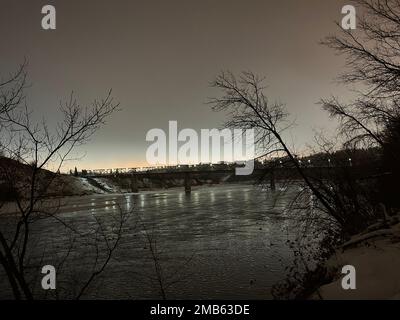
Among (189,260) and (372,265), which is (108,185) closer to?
(189,260)

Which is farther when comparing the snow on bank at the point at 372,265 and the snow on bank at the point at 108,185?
the snow on bank at the point at 108,185

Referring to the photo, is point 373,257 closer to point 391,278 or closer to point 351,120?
point 391,278

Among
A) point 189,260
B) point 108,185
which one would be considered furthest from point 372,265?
point 108,185

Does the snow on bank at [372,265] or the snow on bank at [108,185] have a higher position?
the snow on bank at [372,265]

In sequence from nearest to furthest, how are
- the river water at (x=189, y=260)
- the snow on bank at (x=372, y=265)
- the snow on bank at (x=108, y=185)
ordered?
the snow on bank at (x=372, y=265)
the river water at (x=189, y=260)
the snow on bank at (x=108, y=185)

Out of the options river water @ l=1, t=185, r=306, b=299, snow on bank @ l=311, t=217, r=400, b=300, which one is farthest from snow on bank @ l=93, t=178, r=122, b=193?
snow on bank @ l=311, t=217, r=400, b=300

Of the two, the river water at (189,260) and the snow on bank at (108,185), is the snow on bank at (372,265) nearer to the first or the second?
the river water at (189,260)

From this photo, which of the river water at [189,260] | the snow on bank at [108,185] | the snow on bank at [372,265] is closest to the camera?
the snow on bank at [372,265]

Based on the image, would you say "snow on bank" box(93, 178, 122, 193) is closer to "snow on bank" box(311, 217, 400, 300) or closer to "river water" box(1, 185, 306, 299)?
"river water" box(1, 185, 306, 299)

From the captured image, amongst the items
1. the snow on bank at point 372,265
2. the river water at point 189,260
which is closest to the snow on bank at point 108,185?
the river water at point 189,260

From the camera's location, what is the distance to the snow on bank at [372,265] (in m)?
8.12

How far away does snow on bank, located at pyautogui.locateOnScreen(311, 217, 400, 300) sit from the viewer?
26.7 ft
